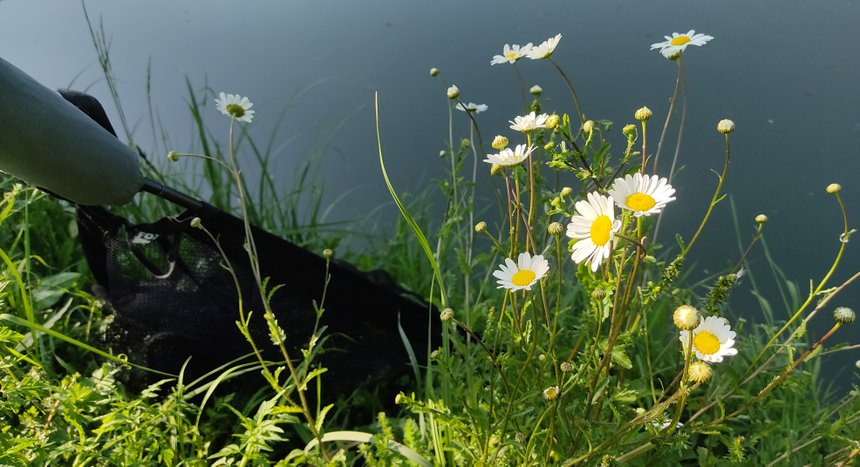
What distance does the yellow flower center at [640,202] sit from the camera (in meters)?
0.58

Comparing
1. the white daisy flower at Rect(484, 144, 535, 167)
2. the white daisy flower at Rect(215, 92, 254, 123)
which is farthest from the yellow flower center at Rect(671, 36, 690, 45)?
the white daisy flower at Rect(215, 92, 254, 123)

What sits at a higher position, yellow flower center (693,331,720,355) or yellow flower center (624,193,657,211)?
yellow flower center (624,193,657,211)

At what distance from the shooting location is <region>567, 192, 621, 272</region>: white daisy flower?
1.99ft

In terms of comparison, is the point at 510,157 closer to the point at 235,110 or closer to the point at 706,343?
the point at 706,343

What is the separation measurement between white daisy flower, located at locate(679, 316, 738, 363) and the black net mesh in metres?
0.55

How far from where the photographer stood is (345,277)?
1.17m

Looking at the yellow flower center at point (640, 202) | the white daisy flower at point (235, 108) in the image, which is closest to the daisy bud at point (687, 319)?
the yellow flower center at point (640, 202)

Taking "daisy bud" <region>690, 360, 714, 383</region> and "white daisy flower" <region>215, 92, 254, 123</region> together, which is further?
"white daisy flower" <region>215, 92, 254, 123</region>

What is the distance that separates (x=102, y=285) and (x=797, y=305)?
149 centimetres

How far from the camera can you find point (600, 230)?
0.62 meters

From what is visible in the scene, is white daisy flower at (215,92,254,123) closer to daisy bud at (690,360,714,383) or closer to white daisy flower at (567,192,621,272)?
white daisy flower at (567,192,621,272)

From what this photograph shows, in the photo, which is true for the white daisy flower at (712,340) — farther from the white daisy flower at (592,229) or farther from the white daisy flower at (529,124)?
the white daisy flower at (529,124)

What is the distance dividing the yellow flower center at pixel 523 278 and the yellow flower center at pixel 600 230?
10 centimetres

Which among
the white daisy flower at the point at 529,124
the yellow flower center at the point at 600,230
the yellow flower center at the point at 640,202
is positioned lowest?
the yellow flower center at the point at 600,230
